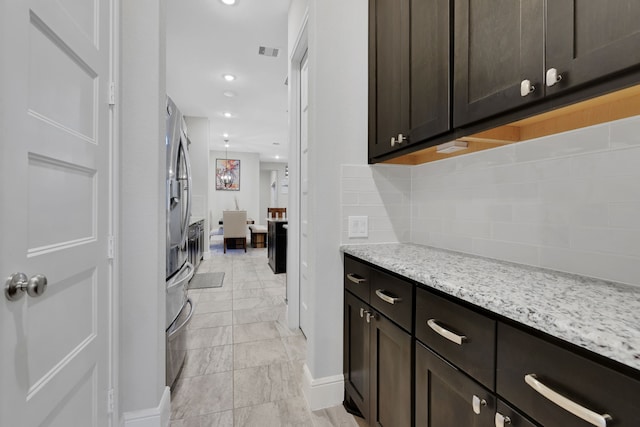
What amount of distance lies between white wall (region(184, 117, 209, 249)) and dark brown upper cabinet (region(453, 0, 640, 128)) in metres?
6.00

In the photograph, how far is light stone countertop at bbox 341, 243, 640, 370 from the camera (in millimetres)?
512

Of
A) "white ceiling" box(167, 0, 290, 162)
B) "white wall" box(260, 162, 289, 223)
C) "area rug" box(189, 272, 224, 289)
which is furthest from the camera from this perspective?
"white wall" box(260, 162, 289, 223)

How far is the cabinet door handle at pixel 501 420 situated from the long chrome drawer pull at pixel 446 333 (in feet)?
0.56

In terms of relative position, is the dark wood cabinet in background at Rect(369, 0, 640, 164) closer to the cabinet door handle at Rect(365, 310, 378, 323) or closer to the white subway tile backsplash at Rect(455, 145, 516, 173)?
the white subway tile backsplash at Rect(455, 145, 516, 173)

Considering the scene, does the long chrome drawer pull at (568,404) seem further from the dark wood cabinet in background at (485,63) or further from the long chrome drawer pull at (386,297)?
the dark wood cabinet in background at (485,63)

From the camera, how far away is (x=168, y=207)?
1735 millimetres

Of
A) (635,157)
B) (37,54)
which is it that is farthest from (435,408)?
(37,54)

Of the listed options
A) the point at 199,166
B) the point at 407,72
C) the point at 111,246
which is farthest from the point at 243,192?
the point at 407,72

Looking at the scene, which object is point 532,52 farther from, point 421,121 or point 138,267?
point 138,267

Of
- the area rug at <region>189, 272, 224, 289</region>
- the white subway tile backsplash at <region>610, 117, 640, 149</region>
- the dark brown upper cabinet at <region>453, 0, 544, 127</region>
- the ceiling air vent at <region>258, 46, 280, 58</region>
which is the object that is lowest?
the area rug at <region>189, 272, 224, 289</region>

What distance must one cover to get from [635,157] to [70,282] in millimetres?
1876

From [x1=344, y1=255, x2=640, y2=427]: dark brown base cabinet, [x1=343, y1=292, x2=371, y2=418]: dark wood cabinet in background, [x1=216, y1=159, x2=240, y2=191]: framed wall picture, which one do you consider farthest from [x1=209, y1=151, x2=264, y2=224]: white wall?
[x1=344, y1=255, x2=640, y2=427]: dark brown base cabinet

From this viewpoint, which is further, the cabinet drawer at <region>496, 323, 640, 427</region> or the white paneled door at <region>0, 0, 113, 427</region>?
the white paneled door at <region>0, 0, 113, 427</region>

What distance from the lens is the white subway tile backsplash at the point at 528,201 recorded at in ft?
2.91
